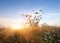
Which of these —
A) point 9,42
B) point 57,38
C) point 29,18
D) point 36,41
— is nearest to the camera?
point 9,42

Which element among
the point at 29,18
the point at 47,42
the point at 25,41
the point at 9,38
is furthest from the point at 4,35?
the point at 29,18

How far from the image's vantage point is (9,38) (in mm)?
7812

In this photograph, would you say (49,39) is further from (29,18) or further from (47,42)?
(29,18)

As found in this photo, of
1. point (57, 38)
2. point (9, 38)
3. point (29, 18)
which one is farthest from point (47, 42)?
point (29, 18)

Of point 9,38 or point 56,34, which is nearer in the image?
point 9,38

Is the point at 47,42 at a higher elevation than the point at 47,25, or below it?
below

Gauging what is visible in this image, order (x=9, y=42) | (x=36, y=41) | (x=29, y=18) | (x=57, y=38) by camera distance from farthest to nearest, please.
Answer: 1. (x=29, y=18)
2. (x=57, y=38)
3. (x=36, y=41)
4. (x=9, y=42)

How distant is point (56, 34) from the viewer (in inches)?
403

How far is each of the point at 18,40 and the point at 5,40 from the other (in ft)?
1.84

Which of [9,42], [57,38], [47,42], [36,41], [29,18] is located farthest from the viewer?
[29,18]

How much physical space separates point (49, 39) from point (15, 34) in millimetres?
2023

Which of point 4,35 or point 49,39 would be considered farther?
point 49,39

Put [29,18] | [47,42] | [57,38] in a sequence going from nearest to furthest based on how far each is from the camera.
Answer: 1. [47,42]
2. [57,38]
3. [29,18]

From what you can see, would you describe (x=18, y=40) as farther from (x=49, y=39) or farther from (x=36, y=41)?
(x=49, y=39)
